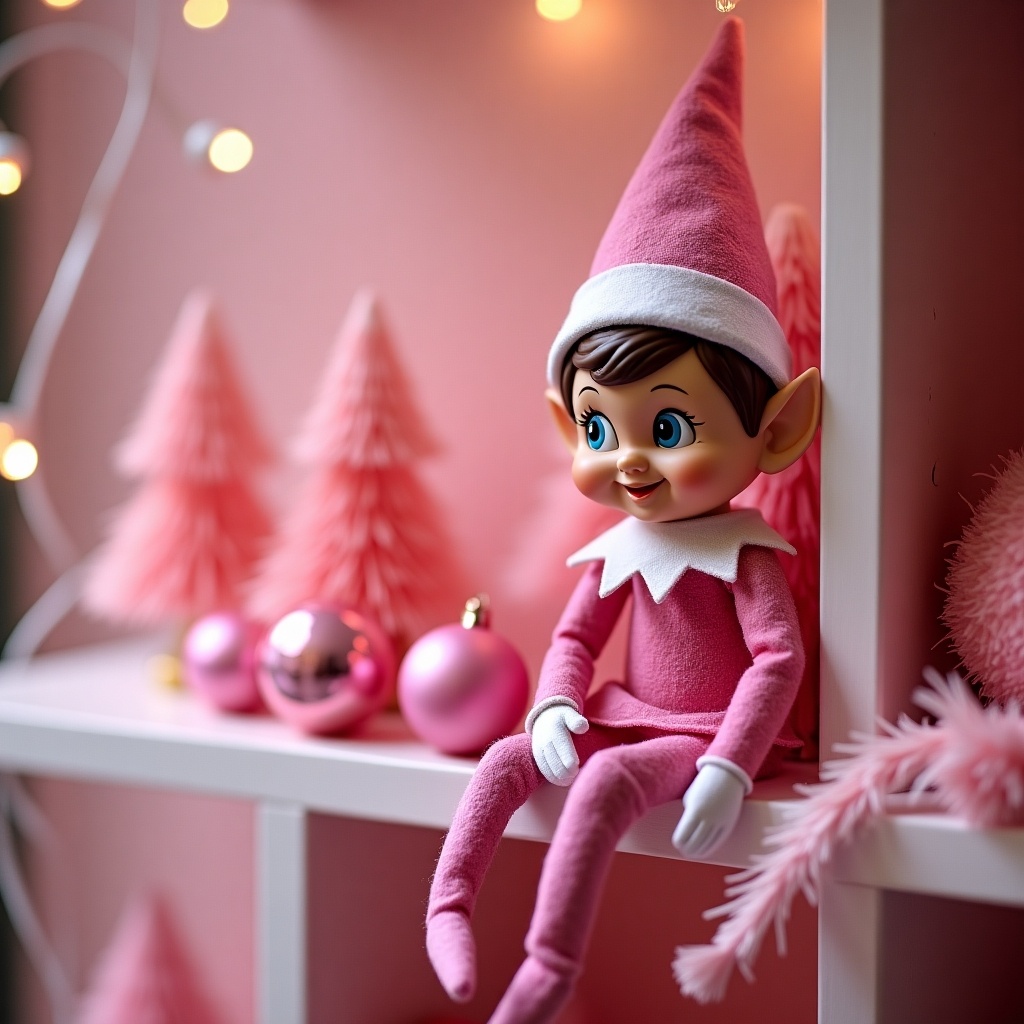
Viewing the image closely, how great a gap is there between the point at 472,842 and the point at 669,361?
0.36 m

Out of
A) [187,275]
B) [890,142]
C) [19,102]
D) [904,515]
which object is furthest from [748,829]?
[19,102]

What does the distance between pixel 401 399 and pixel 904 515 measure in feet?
1.60

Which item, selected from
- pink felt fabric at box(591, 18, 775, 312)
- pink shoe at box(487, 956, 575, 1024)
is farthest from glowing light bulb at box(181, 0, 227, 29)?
pink shoe at box(487, 956, 575, 1024)

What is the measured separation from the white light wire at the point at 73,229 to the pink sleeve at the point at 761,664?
36.3 inches

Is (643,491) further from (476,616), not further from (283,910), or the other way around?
(283,910)

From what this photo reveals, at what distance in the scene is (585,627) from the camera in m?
0.85

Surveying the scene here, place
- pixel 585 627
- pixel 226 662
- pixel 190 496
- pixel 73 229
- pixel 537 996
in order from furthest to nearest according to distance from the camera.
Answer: pixel 73 229
pixel 190 496
pixel 226 662
pixel 585 627
pixel 537 996

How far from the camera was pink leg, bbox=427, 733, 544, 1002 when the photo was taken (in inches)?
27.2

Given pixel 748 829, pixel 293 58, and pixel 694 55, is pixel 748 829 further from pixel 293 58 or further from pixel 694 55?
pixel 293 58

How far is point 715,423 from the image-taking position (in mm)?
769

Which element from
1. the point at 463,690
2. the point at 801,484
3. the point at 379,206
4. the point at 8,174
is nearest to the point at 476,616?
the point at 463,690

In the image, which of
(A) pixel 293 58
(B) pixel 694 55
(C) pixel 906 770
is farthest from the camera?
(A) pixel 293 58

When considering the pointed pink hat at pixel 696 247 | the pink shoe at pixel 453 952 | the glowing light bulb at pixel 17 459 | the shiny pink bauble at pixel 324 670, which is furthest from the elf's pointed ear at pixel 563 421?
the glowing light bulb at pixel 17 459

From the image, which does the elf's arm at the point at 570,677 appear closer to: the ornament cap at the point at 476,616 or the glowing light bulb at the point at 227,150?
the ornament cap at the point at 476,616
